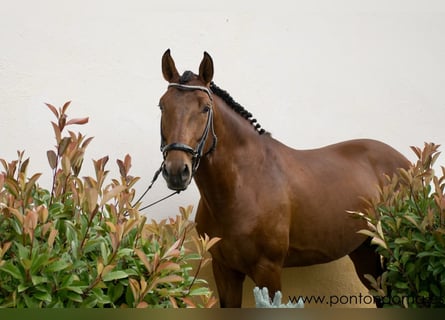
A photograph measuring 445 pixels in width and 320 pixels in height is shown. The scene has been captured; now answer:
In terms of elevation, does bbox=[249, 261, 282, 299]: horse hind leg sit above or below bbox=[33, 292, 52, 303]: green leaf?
below

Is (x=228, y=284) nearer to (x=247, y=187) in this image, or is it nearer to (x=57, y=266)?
(x=247, y=187)

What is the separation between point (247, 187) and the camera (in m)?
2.60

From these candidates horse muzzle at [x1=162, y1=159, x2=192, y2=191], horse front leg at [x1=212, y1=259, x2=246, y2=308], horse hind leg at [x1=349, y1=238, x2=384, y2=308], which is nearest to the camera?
horse muzzle at [x1=162, y1=159, x2=192, y2=191]

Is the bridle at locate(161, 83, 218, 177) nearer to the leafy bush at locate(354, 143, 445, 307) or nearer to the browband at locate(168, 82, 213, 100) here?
the browband at locate(168, 82, 213, 100)

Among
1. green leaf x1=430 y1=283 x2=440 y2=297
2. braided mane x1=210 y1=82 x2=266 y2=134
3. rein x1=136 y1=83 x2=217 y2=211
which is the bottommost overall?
green leaf x1=430 y1=283 x2=440 y2=297

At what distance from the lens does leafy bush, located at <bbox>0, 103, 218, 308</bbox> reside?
1.17 metres

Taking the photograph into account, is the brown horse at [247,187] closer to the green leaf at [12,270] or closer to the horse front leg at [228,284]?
the horse front leg at [228,284]

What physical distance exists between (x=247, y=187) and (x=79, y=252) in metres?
1.41

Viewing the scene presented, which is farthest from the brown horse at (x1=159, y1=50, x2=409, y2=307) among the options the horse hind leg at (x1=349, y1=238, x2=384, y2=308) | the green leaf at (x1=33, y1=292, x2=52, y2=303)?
the green leaf at (x1=33, y1=292, x2=52, y2=303)

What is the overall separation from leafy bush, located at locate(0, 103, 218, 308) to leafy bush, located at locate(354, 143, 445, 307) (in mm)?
731

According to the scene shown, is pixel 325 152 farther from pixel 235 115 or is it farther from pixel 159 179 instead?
pixel 159 179

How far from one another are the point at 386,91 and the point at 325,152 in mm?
709

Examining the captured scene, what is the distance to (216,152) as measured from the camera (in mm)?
2502

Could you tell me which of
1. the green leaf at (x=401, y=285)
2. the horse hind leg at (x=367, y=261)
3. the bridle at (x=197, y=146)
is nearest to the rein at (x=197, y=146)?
the bridle at (x=197, y=146)
